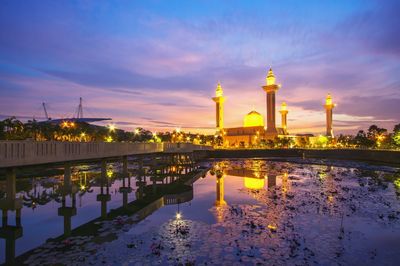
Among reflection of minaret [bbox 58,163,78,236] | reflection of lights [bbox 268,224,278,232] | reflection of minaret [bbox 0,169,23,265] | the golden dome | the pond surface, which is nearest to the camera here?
the pond surface

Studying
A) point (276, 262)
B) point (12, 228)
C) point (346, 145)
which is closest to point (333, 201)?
point (276, 262)

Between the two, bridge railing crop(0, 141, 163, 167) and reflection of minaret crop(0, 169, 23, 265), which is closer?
reflection of minaret crop(0, 169, 23, 265)

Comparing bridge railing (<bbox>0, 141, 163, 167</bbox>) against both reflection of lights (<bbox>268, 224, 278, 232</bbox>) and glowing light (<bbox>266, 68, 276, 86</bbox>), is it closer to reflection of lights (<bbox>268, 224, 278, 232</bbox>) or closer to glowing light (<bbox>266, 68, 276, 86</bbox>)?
reflection of lights (<bbox>268, 224, 278, 232</bbox>)

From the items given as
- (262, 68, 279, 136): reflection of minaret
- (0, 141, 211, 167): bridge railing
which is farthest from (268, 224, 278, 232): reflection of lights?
(262, 68, 279, 136): reflection of minaret

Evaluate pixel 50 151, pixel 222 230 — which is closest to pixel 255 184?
pixel 222 230

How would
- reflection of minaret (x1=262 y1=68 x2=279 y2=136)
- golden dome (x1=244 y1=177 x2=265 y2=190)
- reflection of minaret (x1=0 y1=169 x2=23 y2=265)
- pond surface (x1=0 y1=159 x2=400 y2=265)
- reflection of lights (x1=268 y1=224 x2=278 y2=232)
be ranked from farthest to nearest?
reflection of minaret (x1=262 y1=68 x2=279 y2=136) < golden dome (x1=244 y1=177 x2=265 y2=190) < reflection of lights (x1=268 y1=224 x2=278 y2=232) < reflection of minaret (x1=0 y1=169 x2=23 y2=265) < pond surface (x1=0 y1=159 x2=400 y2=265)

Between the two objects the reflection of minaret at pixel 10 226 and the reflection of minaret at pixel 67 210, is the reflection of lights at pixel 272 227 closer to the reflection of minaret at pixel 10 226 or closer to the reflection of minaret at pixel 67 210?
the reflection of minaret at pixel 67 210

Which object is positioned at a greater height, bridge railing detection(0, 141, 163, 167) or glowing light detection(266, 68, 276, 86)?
glowing light detection(266, 68, 276, 86)

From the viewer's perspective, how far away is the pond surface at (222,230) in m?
15.6

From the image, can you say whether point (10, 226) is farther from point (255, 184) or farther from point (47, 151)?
point (255, 184)

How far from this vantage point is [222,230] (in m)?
20.3

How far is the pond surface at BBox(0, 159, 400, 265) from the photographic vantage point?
15.6 metres

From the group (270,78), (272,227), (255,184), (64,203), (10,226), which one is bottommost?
(10,226)

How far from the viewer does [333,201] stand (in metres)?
29.8
